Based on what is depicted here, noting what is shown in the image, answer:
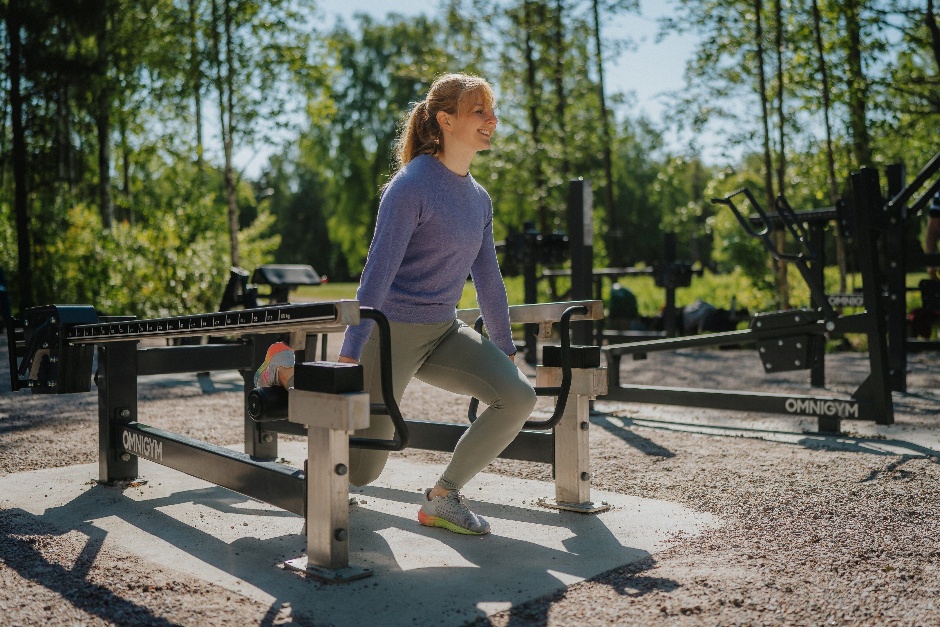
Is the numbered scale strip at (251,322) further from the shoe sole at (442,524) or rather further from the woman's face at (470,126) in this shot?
the shoe sole at (442,524)

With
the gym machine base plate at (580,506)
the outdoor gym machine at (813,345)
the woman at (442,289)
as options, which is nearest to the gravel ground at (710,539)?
the outdoor gym machine at (813,345)

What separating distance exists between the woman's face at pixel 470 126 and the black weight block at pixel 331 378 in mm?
919

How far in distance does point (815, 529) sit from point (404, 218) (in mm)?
1889

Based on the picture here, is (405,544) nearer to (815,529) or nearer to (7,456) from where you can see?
(815,529)

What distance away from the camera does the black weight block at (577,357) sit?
3602mm

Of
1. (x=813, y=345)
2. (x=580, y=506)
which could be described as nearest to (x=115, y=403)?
(x=580, y=506)

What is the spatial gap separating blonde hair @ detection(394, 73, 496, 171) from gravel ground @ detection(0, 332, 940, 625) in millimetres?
1585

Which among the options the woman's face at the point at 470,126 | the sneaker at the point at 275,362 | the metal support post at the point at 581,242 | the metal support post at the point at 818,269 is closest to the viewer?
the sneaker at the point at 275,362

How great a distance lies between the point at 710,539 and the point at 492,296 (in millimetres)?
1186

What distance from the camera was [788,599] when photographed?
2582mm

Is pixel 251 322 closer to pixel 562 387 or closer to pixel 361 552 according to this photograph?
pixel 361 552

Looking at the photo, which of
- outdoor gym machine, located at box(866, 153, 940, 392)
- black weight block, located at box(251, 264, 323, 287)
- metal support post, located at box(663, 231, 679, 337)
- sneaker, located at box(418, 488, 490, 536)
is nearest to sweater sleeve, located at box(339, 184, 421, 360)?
sneaker, located at box(418, 488, 490, 536)

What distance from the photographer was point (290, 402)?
9.25 ft

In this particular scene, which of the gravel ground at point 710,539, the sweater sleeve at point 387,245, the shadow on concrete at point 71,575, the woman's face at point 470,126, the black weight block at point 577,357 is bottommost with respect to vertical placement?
the gravel ground at point 710,539
